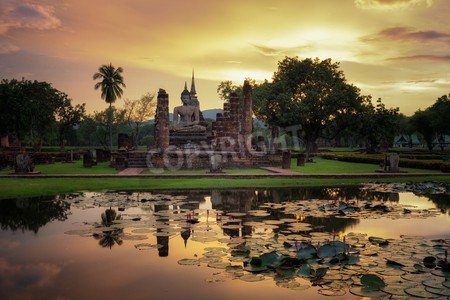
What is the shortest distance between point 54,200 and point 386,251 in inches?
484

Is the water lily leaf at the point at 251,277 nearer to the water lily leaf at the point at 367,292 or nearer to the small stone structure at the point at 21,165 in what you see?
the water lily leaf at the point at 367,292

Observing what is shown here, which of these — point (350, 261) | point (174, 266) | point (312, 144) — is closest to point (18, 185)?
point (174, 266)

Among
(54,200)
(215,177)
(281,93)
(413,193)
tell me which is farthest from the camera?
Answer: (281,93)

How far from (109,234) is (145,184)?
10.0m

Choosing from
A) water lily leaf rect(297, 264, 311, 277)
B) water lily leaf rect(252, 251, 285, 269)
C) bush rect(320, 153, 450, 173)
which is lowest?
water lily leaf rect(297, 264, 311, 277)

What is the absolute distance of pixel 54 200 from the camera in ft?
53.4

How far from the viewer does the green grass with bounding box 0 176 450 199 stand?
1845 centimetres

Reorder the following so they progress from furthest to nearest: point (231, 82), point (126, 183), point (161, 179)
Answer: point (231, 82) < point (161, 179) < point (126, 183)

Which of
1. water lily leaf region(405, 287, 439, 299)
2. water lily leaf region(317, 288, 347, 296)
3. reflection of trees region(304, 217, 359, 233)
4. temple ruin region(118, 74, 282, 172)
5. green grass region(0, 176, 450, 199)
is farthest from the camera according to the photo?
temple ruin region(118, 74, 282, 172)

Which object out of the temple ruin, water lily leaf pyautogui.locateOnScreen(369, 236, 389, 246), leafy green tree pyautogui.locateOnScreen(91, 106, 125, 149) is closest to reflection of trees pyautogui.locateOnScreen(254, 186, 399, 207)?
water lily leaf pyautogui.locateOnScreen(369, 236, 389, 246)

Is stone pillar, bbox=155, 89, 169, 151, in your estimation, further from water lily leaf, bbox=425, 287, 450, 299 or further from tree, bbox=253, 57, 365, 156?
water lily leaf, bbox=425, 287, 450, 299

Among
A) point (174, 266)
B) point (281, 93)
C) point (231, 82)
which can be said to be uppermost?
point (231, 82)

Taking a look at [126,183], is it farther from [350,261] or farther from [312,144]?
[312,144]

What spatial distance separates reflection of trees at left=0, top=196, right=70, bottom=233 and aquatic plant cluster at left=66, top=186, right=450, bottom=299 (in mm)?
1136
